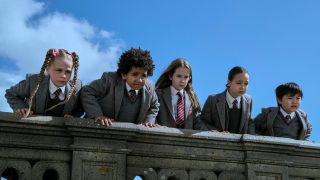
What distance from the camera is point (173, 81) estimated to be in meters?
8.20

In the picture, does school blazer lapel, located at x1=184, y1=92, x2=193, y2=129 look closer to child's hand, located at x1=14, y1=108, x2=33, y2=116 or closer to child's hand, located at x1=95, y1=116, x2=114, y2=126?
child's hand, located at x1=95, y1=116, x2=114, y2=126

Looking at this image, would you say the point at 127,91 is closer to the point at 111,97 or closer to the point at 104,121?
the point at 111,97

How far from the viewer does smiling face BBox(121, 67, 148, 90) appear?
728cm

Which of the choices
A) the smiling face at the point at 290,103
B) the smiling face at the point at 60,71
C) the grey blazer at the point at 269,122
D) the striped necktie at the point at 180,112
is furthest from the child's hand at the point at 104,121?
the smiling face at the point at 290,103

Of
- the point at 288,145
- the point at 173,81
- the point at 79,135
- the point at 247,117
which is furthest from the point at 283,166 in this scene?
the point at 79,135

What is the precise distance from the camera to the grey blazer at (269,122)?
27.1 ft

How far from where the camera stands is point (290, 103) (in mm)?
8398

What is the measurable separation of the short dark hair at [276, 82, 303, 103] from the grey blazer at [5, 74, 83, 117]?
2.98 metres

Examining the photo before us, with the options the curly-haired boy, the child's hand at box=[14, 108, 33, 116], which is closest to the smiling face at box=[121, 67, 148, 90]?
the curly-haired boy

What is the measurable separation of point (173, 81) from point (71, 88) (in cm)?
162

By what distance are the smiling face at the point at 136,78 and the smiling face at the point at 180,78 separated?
0.91 meters

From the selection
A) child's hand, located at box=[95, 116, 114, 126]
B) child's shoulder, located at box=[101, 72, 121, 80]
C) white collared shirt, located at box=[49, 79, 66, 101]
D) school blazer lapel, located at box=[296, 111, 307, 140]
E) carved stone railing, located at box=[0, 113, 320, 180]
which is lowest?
carved stone railing, located at box=[0, 113, 320, 180]

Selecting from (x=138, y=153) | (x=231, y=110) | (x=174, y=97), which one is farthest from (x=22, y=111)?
(x=231, y=110)

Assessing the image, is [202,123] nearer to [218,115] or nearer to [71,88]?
[218,115]
